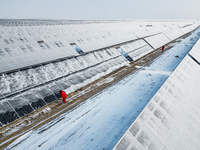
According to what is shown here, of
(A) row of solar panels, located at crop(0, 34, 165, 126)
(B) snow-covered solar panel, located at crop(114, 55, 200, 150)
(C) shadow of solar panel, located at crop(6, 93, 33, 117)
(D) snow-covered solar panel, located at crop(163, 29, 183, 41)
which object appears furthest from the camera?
(D) snow-covered solar panel, located at crop(163, 29, 183, 41)

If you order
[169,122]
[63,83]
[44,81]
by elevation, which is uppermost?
[44,81]

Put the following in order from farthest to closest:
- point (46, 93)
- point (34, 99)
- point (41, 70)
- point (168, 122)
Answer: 1. point (41, 70)
2. point (46, 93)
3. point (34, 99)
4. point (168, 122)

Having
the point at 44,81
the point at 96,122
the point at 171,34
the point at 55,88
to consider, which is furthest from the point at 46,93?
the point at 171,34

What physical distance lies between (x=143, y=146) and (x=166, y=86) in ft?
19.6

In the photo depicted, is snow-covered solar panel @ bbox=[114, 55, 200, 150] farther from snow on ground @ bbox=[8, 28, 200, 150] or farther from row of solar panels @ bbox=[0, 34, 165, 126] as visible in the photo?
row of solar panels @ bbox=[0, 34, 165, 126]

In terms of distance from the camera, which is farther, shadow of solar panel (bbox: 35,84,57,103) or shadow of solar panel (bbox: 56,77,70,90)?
shadow of solar panel (bbox: 56,77,70,90)

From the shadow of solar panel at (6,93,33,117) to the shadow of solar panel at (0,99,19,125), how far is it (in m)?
0.26

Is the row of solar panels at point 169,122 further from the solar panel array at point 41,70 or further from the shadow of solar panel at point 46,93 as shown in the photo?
the solar panel array at point 41,70

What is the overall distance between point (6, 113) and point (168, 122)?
10.6 m

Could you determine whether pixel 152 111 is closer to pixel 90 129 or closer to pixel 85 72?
pixel 90 129

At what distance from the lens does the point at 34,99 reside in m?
11.1

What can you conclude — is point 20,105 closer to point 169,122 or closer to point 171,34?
point 169,122

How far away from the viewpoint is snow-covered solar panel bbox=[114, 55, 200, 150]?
6145 mm

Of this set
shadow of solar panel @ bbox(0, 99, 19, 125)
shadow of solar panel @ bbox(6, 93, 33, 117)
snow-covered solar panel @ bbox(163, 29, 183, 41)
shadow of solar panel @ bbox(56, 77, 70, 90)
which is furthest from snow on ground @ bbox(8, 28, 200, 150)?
snow-covered solar panel @ bbox(163, 29, 183, 41)
